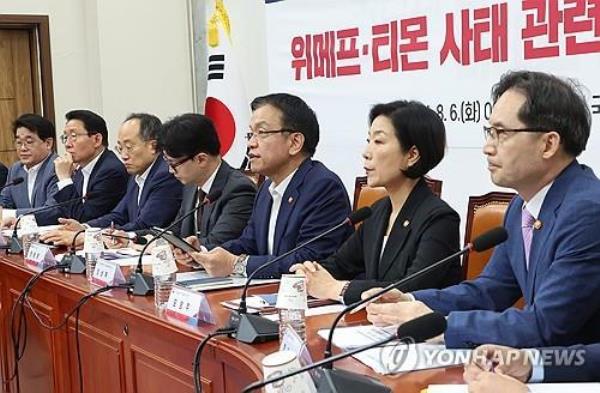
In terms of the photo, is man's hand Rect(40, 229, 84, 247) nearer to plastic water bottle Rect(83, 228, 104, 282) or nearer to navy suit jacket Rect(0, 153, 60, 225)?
plastic water bottle Rect(83, 228, 104, 282)

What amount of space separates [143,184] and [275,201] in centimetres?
117

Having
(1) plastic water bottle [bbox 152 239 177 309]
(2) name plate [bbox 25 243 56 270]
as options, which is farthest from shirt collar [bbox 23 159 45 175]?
(1) plastic water bottle [bbox 152 239 177 309]

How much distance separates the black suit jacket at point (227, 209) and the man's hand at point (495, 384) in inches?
71.1

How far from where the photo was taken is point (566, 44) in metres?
3.16

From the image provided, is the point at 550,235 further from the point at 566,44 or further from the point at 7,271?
the point at 7,271

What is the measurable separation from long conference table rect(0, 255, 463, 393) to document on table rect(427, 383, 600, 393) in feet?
0.18

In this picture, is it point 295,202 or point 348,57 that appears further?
point 348,57

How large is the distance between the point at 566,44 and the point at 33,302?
2140 millimetres

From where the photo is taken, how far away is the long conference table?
1.80m

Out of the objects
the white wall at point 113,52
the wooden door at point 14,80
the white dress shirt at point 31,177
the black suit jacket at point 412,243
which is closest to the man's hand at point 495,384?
the black suit jacket at point 412,243

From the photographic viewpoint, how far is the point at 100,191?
4281 millimetres

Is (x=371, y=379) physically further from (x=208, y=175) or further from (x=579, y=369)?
(x=208, y=175)

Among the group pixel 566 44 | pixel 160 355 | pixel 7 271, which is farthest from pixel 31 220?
pixel 566 44

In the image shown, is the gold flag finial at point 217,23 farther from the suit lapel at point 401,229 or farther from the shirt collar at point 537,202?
the shirt collar at point 537,202
